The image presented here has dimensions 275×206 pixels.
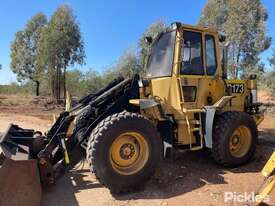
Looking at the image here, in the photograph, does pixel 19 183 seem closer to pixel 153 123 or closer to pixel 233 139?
pixel 153 123

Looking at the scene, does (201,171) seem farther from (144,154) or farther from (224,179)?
(144,154)

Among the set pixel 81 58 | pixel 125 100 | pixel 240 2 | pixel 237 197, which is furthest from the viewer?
pixel 81 58

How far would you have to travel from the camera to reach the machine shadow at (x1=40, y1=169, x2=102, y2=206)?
4.93 meters

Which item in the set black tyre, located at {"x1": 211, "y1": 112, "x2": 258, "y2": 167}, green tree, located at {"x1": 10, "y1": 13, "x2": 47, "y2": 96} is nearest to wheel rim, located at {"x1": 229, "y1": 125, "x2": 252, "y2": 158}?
black tyre, located at {"x1": 211, "y1": 112, "x2": 258, "y2": 167}

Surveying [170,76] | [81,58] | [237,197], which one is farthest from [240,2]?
[237,197]

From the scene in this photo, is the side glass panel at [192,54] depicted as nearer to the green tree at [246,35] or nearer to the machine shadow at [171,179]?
the machine shadow at [171,179]

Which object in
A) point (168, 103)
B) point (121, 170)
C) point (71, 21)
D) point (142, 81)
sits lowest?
point (121, 170)

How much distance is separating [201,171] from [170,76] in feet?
6.11

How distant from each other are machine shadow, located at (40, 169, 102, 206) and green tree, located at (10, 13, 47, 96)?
85.9ft

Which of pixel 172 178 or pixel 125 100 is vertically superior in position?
pixel 125 100

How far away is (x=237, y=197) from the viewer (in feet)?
16.7

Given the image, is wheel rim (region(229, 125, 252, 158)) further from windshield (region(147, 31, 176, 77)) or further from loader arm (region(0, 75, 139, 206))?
loader arm (region(0, 75, 139, 206))

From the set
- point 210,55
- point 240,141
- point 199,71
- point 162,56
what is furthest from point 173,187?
point 210,55

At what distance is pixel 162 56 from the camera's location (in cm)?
665
